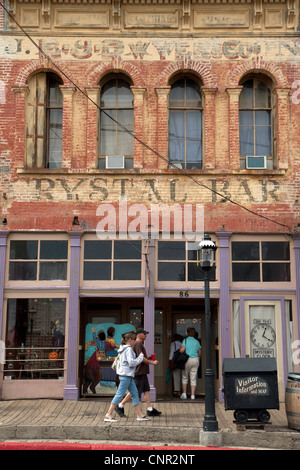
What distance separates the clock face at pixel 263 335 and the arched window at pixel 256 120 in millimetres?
4015

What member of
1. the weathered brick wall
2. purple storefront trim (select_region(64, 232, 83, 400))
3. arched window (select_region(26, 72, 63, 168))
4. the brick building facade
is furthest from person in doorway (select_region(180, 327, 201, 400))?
arched window (select_region(26, 72, 63, 168))

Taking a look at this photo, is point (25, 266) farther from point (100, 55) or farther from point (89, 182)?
point (100, 55)

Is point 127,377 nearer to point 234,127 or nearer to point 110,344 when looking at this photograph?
point 110,344

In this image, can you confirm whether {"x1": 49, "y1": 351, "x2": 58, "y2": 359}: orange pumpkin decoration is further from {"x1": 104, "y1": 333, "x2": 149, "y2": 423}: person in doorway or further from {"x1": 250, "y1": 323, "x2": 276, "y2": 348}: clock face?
{"x1": 250, "y1": 323, "x2": 276, "y2": 348}: clock face

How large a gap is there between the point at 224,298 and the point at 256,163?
11.4ft

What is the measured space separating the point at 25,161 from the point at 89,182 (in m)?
1.73

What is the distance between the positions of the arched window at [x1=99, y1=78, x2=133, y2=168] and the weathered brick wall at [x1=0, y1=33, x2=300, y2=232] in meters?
0.38

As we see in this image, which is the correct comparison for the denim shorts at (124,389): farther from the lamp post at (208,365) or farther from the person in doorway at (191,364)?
the person in doorway at (191,364)

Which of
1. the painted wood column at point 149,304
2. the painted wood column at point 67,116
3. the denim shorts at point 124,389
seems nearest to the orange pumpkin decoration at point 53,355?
the painted wood column at point 149,304

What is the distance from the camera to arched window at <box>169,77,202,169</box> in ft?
48.8

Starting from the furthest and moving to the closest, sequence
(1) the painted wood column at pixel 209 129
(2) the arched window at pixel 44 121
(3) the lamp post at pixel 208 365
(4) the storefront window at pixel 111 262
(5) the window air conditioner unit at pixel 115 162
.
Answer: (2) the arched window at pixel 44 121
(5) the window air conditioner unit at pixel 115 162
(1) the painted wood column at pixel 209 129
(4) the storefront window at pixel 111 262
(3) the lamp post at pixel 208 365

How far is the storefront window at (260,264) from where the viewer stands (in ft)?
46.4

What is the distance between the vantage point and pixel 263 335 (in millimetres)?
13914

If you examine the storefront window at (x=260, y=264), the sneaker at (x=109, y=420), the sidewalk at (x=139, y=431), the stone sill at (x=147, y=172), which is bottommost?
the sidewalk at (x=139, y=431)
